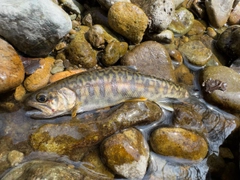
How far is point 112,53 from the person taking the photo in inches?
237

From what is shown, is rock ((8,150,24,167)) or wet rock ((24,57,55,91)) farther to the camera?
wet rock ((24,57,55,91))

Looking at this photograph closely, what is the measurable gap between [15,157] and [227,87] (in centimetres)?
418

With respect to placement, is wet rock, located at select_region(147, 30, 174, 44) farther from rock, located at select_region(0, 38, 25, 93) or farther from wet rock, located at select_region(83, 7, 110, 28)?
rock, located at select_region(0, 38, 25, 93)

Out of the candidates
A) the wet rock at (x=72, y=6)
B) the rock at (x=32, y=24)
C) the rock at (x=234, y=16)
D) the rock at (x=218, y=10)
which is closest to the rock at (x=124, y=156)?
the rock at (x=32, y=24)

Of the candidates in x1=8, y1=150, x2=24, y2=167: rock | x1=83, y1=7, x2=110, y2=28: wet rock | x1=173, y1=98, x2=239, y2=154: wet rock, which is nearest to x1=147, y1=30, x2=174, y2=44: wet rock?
x1=83, y1=7, x2=110, y2=28: wet rock

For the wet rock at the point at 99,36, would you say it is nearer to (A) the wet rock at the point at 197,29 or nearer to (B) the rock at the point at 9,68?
(B) the rock at the point at 9,68

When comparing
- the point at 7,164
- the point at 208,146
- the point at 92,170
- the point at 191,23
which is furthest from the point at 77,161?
the point at 191,23

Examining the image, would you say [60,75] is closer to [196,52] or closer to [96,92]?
[96,92]

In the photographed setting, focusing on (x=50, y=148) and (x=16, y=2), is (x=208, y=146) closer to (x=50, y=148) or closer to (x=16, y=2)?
(x=50, y=148)

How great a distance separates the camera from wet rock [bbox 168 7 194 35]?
717cm

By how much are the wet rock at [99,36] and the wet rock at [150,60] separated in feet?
1.83

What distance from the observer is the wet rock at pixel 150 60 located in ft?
19.8

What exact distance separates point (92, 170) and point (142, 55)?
2.66 m

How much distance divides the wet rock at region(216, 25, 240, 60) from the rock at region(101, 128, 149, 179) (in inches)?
141
